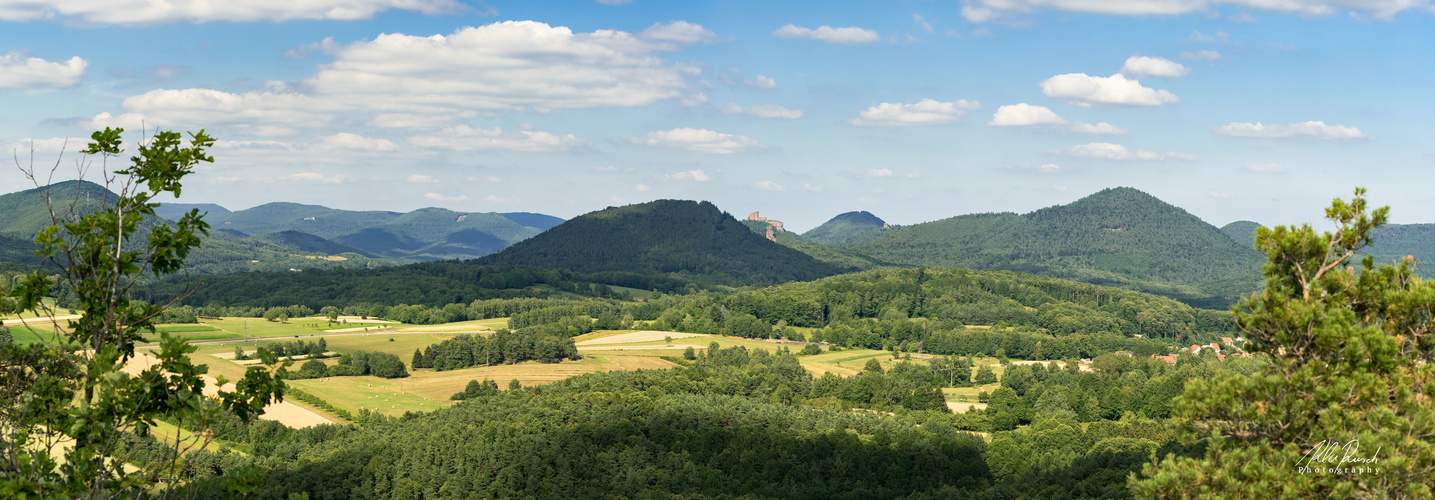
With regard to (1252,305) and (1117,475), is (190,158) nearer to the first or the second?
(1252,305)

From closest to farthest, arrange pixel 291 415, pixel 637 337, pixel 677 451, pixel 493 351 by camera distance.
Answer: pixel 677 451 < pixel 291 415 < pixel 493 351 < pixel 637 337

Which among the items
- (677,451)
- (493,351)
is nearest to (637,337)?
(493,351)

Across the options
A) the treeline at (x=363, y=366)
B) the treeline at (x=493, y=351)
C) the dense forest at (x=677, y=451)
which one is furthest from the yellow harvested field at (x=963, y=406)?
the treeline at (x=363, y=366)

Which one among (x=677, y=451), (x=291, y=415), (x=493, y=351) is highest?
(x=493, y=351)

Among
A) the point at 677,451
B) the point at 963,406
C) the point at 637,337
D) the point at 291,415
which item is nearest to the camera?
the point at 677,451

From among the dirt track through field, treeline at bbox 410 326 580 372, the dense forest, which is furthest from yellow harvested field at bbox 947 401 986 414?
the dirt track through field

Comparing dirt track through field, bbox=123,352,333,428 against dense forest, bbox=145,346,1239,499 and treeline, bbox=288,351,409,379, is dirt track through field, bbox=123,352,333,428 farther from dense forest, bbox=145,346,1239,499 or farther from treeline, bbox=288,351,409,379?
treeline, bbox=288,351,409,379

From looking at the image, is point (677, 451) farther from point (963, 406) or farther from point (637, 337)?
point (637, 337)
